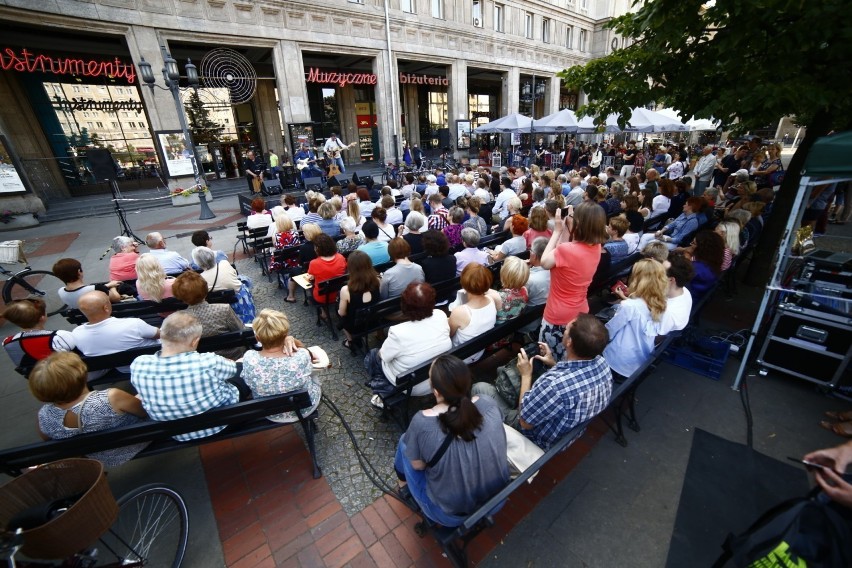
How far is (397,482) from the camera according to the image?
2.88 m

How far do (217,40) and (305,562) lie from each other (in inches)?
740

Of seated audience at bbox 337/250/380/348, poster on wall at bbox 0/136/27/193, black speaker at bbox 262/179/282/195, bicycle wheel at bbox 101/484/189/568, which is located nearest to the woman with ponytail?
bicycle wheel at bbox 101/484/189/568

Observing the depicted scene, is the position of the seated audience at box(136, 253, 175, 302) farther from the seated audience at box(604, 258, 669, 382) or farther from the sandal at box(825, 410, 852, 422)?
the sandal at box(825, 410, 852, 422)

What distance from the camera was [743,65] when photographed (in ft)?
13.6

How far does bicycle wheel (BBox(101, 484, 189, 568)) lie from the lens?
7.69 feet

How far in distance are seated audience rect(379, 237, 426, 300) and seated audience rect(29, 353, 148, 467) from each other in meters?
2.48

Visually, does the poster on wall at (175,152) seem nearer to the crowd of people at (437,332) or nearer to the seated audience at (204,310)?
the crowd of people at (437,332)

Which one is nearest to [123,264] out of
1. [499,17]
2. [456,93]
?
[456,93]

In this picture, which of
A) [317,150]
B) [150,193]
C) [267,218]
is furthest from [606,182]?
[150,193]

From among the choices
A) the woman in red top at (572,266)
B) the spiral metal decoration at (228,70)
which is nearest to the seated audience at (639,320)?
the woman in red top at (572,266)

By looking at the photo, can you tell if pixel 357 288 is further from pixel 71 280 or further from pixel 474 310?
pixel 71 280

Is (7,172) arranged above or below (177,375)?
above

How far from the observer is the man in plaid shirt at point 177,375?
2.35 metres

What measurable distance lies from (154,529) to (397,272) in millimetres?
3016
